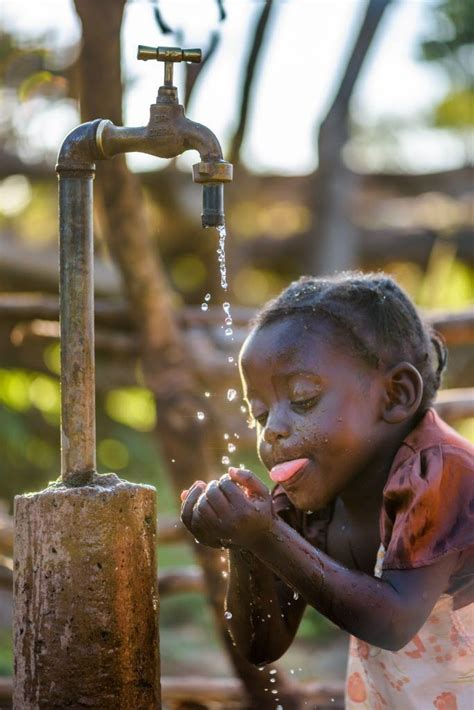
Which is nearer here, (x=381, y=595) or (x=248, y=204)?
(x=381, y=595)

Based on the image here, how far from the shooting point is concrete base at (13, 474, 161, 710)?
A: 7.38ft

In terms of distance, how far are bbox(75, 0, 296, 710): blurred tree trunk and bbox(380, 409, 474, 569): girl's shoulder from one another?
2085 mm

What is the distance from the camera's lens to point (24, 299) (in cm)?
520

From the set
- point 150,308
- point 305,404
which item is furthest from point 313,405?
point 150,308

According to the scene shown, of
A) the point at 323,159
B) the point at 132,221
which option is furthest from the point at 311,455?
the point at 323,159

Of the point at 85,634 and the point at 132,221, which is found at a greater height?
the point at 132,221

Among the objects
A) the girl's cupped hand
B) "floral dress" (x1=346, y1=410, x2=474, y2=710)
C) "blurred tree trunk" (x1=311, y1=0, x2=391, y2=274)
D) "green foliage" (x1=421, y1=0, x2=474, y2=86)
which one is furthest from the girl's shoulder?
"green foliage" (x1=421, y1=0, x2=474, y2=86)

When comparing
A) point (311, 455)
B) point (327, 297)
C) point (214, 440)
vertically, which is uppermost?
point (327, 297)

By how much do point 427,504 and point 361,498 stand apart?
36cm

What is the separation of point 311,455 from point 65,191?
0.79 meters

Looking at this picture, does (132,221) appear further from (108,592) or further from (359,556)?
(108,592)

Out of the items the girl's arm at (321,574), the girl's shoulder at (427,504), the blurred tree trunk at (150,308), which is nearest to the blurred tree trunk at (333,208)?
the blurred tree trunk at (150,308)

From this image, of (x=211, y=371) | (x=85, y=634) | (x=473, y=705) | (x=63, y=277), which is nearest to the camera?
(x=85, y=634)

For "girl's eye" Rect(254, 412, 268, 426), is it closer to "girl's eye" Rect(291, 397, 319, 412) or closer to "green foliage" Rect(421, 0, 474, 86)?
"girl's eye" Rect(291, 397, 319, 412)
